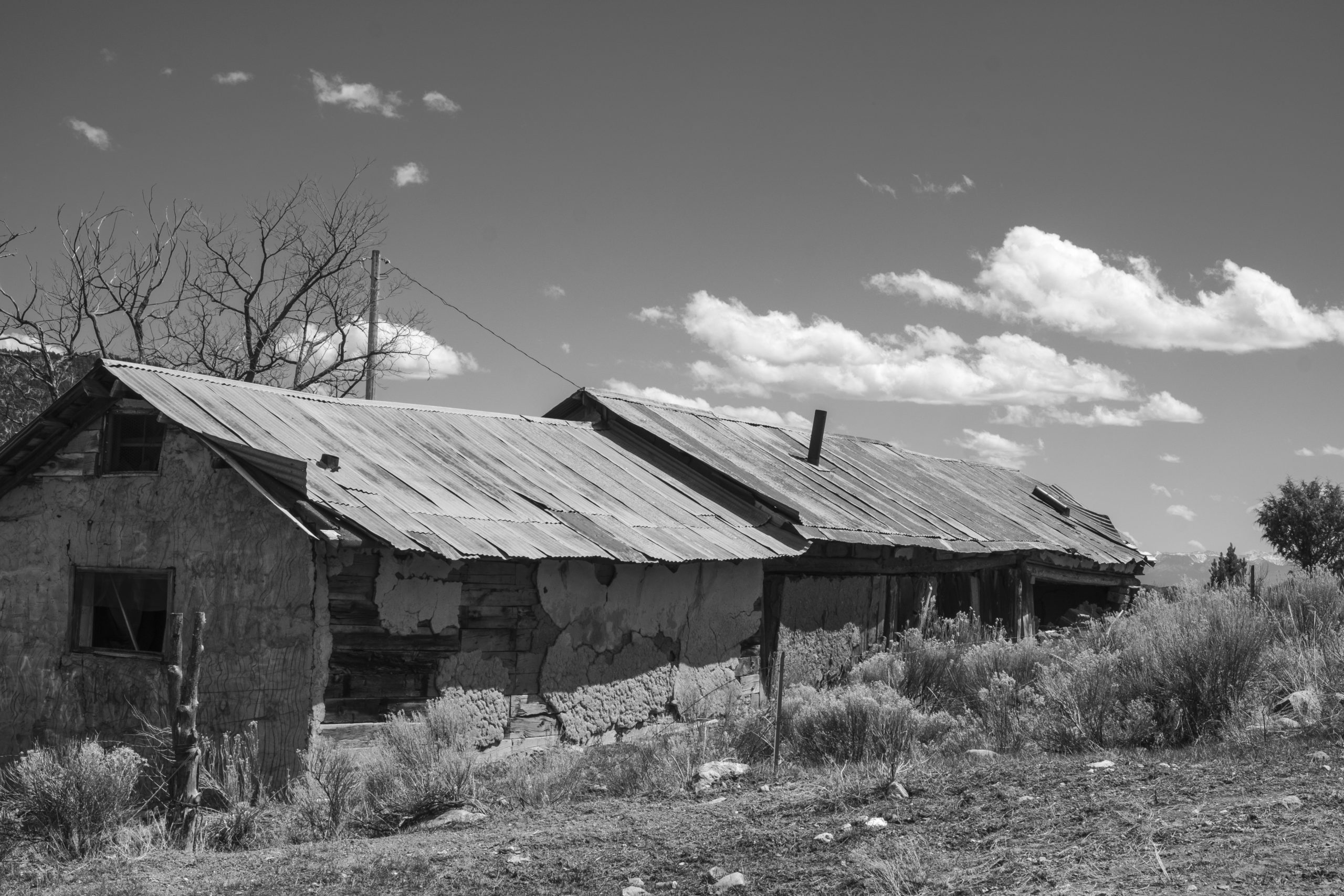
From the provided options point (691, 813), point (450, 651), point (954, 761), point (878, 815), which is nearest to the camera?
point (878, 815)

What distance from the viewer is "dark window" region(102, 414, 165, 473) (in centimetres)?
1038

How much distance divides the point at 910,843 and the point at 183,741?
4547 millimetres

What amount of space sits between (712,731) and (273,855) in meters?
3.96

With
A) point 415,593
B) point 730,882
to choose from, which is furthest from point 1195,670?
point 415,593

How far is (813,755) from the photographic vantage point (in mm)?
8703

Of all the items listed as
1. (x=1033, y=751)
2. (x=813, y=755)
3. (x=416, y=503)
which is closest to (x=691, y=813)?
(x=813, y=755)

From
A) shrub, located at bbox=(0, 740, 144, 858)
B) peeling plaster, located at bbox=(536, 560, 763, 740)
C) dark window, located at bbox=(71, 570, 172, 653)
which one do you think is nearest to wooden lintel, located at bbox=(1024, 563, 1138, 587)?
peeling plaster, located at bbox=(536, 560, 763, 740)

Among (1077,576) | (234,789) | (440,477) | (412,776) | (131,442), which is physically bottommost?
(234,789)

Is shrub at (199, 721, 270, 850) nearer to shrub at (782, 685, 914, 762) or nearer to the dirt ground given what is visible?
the dirt ground

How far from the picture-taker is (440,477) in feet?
36.9

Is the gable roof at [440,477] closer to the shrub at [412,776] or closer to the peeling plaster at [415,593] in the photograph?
the peeling plaster at [415,593]

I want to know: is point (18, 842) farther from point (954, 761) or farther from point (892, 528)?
point (892, 528)

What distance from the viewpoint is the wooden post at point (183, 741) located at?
24.3ft

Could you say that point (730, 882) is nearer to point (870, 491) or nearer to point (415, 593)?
point (415, 593)
